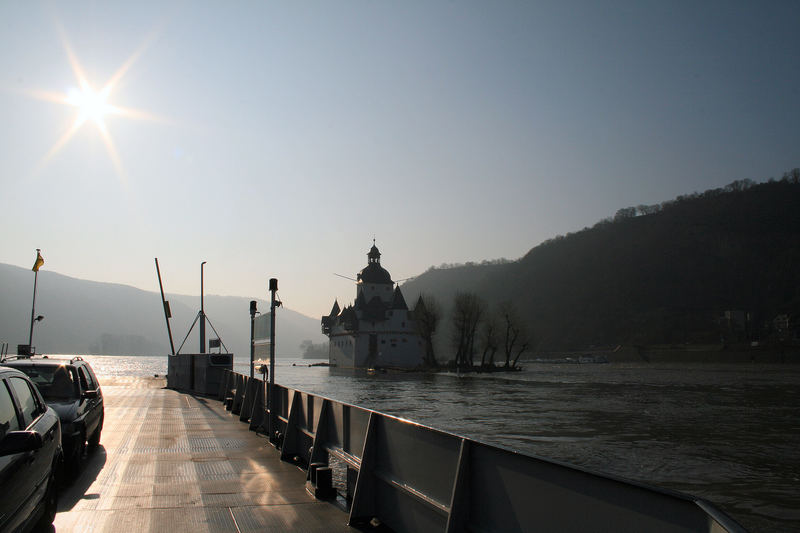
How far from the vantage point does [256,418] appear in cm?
1534

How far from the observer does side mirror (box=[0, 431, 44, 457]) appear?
450 centimetres

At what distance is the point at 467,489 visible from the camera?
5.14 meters

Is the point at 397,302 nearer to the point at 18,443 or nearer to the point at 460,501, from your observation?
the point at 460,501

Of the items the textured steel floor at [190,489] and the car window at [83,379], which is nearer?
the textured steel floor at [190,489]

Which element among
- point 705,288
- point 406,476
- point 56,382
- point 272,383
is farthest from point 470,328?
point 406,476

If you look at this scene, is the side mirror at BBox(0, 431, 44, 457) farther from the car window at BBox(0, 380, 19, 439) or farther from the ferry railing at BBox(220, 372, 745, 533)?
the ferry railing at BBox(220, 372, 745, 533)

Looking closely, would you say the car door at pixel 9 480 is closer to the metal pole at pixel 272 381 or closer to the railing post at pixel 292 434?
the railing post at pixel 292 434

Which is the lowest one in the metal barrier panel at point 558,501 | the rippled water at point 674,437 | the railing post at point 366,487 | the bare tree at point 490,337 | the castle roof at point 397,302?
the rippled water at point 674,437

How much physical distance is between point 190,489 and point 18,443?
4338mm

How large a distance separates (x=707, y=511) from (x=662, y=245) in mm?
214742

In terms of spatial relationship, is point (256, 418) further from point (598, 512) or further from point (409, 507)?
point (598, 512)

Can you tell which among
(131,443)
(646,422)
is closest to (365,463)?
(131,443)

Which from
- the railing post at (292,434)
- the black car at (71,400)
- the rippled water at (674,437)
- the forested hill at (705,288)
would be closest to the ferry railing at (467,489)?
the railing post at (292,434)

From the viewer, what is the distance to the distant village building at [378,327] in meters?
144
